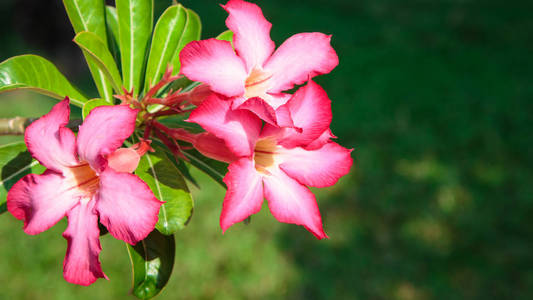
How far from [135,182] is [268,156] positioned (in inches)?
9.3

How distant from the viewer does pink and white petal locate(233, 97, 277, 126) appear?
679 millimetres

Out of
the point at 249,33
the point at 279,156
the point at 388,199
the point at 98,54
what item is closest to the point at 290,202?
the point at 279,156

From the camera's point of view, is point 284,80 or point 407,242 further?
point 407,242

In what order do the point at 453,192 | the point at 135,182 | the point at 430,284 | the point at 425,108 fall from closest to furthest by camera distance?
the point at 135,182 < the point at 430,284 < the point at 453,192 < the point at 425,108

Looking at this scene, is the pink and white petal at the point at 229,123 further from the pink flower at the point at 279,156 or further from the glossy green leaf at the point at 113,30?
the glossy green leaf at the point at 113,30

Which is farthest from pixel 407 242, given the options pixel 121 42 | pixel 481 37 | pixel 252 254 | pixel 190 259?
pixel 481 37

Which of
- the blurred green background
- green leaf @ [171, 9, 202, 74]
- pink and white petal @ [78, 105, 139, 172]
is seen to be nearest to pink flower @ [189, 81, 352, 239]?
pink and white petal @ [78, 105, 139, 172]

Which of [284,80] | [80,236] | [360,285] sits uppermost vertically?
[284,80]

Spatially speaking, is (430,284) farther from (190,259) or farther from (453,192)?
(190,259)

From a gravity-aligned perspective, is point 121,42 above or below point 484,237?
above

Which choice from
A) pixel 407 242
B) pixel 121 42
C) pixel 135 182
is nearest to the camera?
pixel 135 182

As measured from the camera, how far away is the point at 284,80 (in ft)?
2.74

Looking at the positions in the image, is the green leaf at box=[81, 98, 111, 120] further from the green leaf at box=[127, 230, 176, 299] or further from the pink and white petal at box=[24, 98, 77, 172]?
the green leaf at box=[127, 230, 176, 299]

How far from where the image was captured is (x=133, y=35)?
1132 mm
